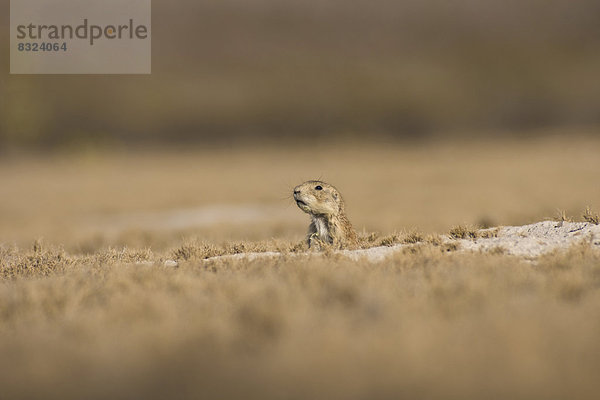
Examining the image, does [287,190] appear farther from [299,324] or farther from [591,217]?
[299,324]

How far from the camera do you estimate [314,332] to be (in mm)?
5008

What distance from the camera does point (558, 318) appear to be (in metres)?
5.18

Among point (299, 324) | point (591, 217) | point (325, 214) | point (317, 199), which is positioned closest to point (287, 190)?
point (325, 214)

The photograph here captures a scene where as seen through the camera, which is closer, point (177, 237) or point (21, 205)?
point (177, 237)

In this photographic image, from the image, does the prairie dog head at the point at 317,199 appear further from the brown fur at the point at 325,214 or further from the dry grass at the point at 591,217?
the dry grass at the point at 591,217

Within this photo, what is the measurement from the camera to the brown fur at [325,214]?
10000 mm

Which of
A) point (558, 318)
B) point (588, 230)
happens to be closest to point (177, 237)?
point (588, 230)

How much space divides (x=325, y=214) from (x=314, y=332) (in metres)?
5.35

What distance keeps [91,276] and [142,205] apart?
21.4 m

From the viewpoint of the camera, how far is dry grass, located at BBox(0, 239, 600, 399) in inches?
169

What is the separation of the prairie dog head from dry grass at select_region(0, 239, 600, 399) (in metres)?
2.34

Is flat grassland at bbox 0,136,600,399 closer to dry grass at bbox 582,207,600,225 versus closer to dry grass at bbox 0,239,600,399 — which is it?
dry grass at bbox 0,239,600,399

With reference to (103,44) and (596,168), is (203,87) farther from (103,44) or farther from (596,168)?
(596,168)

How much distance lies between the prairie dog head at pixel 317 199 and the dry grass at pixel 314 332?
2339mm
